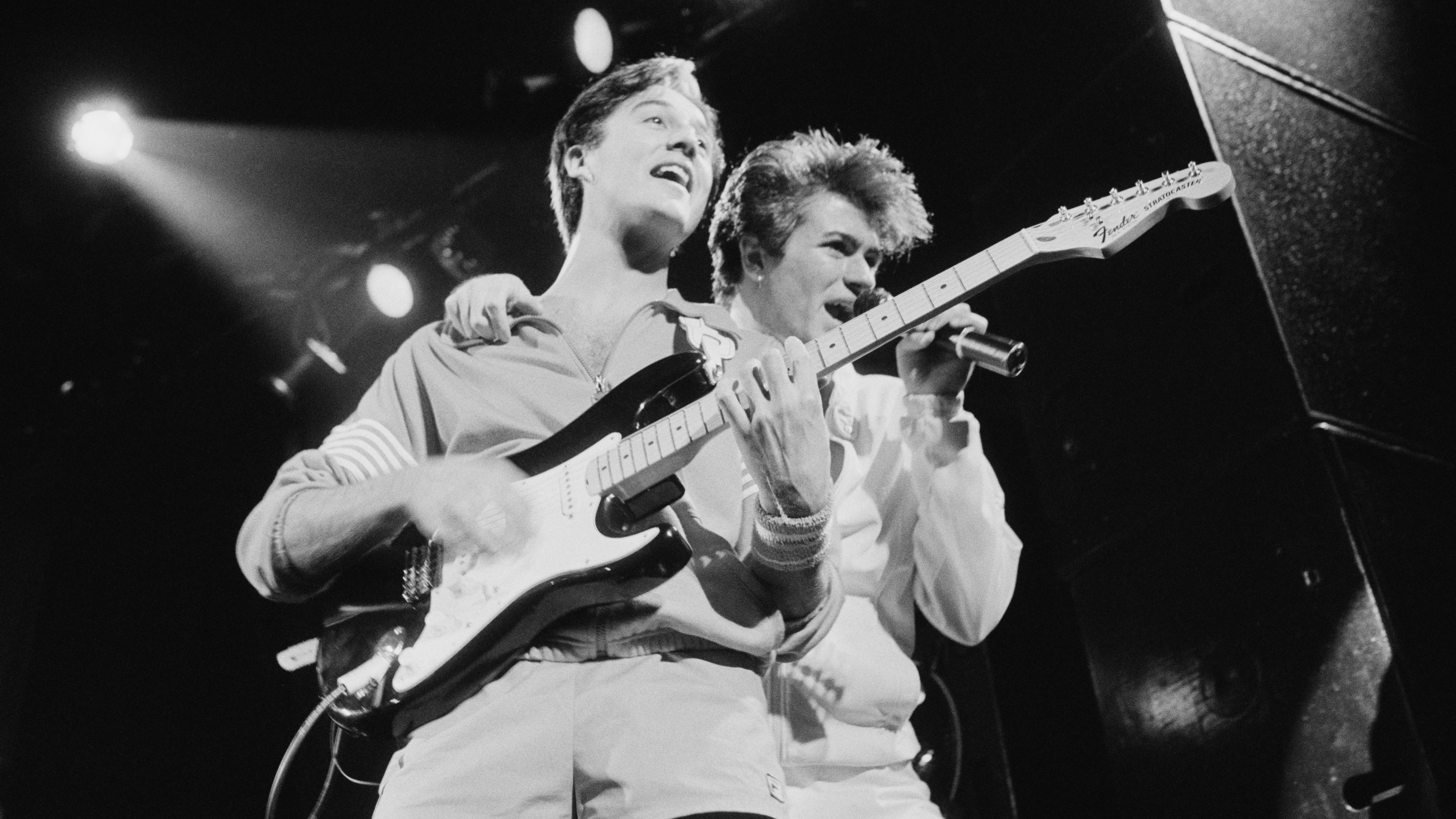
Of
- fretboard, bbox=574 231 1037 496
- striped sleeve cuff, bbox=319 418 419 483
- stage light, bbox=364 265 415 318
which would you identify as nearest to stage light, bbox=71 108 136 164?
stage light, bbox=364 265 415 318

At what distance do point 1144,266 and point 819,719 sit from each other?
44.2 inches

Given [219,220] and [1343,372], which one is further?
[219,220]

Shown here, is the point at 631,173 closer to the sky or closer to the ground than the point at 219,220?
closer to the ground

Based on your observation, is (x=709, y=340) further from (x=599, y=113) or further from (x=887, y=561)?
(x=599, y=113)

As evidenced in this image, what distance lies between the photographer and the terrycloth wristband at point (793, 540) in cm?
149

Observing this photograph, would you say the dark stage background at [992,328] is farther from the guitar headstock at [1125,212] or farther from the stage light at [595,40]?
the guitar headstock at [1125,212]

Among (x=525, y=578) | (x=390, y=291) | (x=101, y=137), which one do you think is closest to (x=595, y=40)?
(x=390, y=291)

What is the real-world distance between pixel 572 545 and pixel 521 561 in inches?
3.0

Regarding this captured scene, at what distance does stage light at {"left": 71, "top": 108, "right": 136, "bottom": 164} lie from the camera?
375 centimetres

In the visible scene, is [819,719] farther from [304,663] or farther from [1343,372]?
[1343,372]

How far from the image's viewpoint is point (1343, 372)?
2.03 m

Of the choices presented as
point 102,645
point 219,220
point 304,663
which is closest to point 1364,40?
point 304,663

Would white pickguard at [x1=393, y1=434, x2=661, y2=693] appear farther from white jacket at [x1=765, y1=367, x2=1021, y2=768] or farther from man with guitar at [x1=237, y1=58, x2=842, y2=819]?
white jacket at [x1=765, y1=367, x2=1021, y2=768]

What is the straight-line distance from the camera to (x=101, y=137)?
376 centimetres
